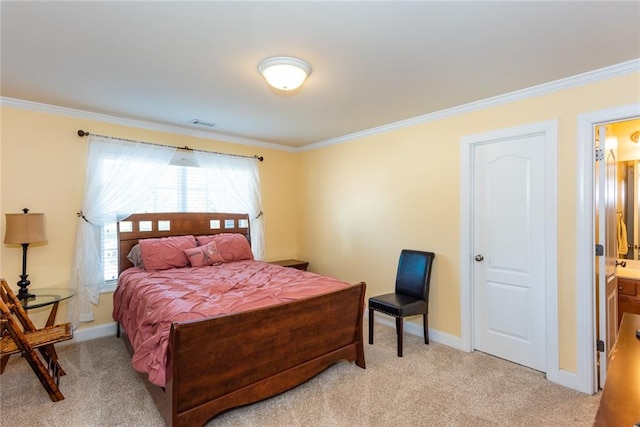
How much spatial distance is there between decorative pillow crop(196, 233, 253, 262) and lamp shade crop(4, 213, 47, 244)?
1.52 m

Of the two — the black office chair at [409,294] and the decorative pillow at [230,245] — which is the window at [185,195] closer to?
the decorative pillow at [230,245]

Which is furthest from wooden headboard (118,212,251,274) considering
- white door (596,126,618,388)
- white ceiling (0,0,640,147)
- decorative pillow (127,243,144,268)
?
white door (596,126,618,388)

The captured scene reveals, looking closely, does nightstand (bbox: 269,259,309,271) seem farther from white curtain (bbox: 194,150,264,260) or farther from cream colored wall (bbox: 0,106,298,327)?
cream colored wall (bbox: 0,106,298,327)

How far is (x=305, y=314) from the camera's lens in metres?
2.44

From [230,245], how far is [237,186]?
893mm

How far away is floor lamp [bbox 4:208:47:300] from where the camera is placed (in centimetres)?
281

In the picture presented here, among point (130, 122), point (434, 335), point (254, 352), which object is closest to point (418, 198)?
point (434, 335)

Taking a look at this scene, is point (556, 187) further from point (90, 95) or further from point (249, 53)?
point (90, 95)

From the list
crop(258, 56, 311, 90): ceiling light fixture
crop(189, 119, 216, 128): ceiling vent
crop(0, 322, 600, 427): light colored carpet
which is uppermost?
crop(189, 119, 216, 128): ceiling vent

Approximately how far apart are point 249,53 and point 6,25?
1322 millimetres

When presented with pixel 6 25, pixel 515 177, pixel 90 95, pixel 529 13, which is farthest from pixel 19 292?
pixel 515 177

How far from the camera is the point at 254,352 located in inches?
86.0

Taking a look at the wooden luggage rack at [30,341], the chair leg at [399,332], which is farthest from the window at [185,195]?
the chair leg at [399,332]

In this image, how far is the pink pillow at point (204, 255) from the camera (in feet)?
12.0
